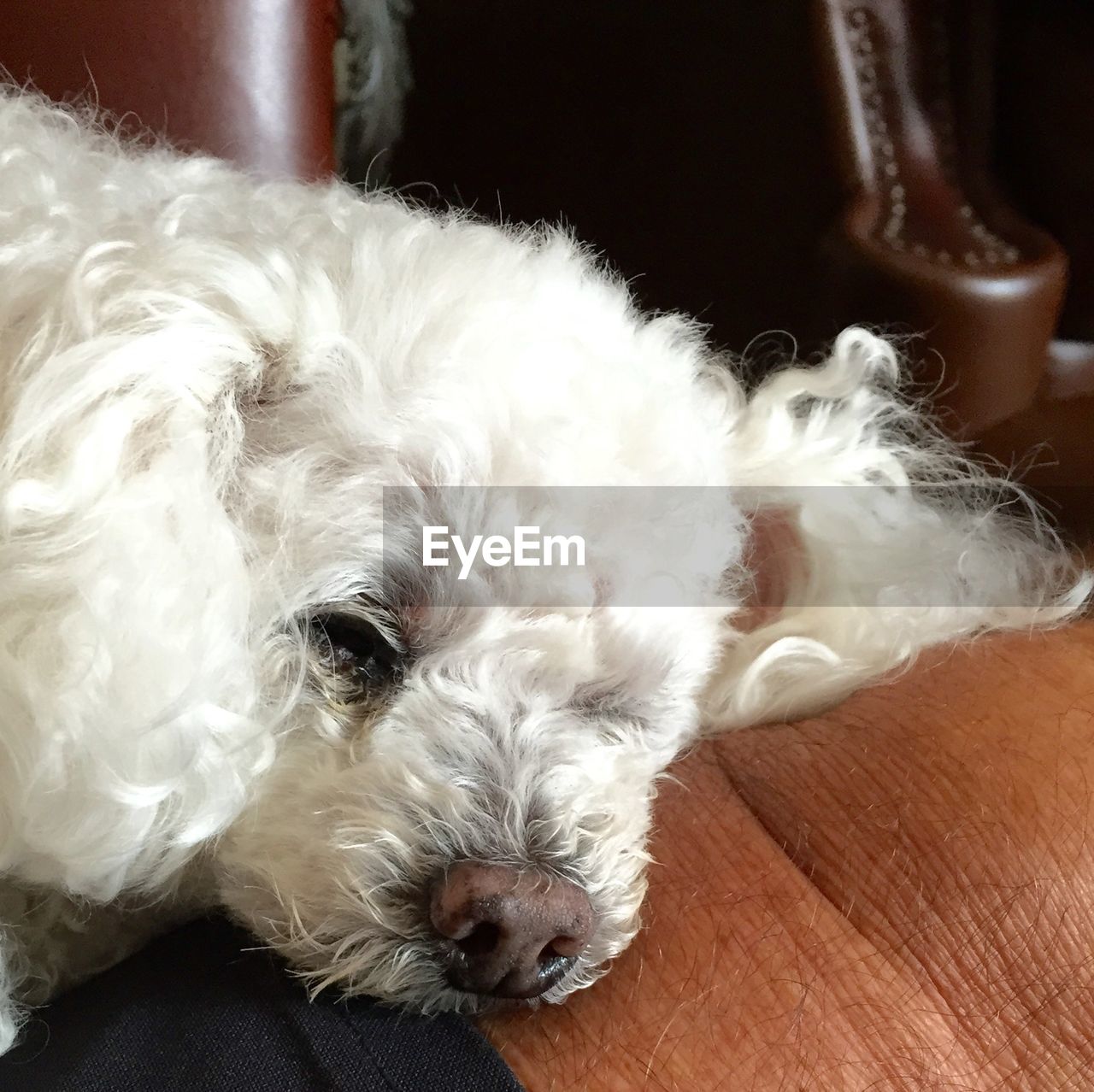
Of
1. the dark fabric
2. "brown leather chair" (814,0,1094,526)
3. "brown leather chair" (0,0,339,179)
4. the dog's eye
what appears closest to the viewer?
the dark fabric

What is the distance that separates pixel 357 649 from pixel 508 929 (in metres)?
0.22

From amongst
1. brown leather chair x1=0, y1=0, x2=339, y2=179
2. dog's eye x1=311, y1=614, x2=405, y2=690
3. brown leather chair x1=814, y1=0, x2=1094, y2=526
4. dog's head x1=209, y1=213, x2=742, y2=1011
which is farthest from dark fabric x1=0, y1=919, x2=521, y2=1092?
brown leather chair x1=0, y1=0, x2=339, y2=179

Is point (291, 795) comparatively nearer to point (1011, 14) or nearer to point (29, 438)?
point (29, 438)

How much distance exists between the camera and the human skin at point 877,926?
54 centimetres

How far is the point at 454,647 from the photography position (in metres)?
0.71

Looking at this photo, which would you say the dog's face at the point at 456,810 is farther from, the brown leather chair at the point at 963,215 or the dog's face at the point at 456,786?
the brown leather chair at the point at 963,215

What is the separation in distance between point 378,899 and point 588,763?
18 centimetres

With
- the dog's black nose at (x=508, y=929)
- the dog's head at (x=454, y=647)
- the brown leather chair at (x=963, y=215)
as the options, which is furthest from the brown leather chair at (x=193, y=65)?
the dog's black nose at (x=508, y=929)

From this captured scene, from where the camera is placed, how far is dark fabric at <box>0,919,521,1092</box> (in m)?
0.54

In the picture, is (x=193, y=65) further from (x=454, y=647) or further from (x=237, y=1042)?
(x=237, y=1042)

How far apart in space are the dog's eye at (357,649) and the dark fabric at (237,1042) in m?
0.19

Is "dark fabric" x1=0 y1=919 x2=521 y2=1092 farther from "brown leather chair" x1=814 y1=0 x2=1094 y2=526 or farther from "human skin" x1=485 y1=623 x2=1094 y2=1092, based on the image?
"brown leather chair" x1=814 y1=0 x2=1094 y2=526

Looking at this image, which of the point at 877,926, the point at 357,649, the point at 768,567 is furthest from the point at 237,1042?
the point at 768,567

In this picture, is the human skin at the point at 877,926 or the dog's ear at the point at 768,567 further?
the dog's ear at the point at 768,567
